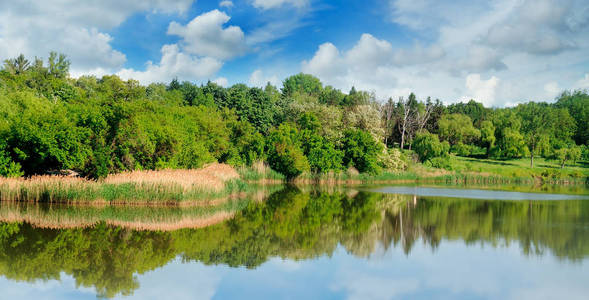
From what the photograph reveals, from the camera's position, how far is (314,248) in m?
15.4

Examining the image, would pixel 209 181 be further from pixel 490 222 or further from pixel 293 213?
pixel 490 222

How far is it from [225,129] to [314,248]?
85.9 ft

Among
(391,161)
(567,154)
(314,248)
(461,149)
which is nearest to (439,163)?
(391,161)

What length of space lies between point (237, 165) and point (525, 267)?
95.2ft

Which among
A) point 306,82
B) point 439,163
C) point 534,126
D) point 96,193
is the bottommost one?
point 96,193

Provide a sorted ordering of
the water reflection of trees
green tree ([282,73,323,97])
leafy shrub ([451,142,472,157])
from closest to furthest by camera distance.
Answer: the water reflection of trees < leafy shrub ([451,142,472,157]) < green tree ([282,73,323,97])

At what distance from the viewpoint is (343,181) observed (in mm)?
43188

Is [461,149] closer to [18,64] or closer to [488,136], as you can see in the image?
[488,136]

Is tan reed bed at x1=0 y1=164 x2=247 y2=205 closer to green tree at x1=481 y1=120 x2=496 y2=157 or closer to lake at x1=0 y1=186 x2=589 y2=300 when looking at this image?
lake at x1=0 y1=186 x2=589 y2=300

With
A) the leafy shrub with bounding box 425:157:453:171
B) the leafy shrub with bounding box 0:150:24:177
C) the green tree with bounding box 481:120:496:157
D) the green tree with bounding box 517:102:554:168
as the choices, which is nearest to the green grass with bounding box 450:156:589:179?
the leafy shrub with bounding box 425:157:453:171

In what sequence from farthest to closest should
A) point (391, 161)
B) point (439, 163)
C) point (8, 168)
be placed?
point (439, 163)
point (391, 161)
point (8, 168)

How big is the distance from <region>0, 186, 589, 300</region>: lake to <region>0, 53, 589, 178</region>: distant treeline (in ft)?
12.8

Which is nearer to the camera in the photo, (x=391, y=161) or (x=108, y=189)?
(x=108, y=189)

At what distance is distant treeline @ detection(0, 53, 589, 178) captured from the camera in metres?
23.4
